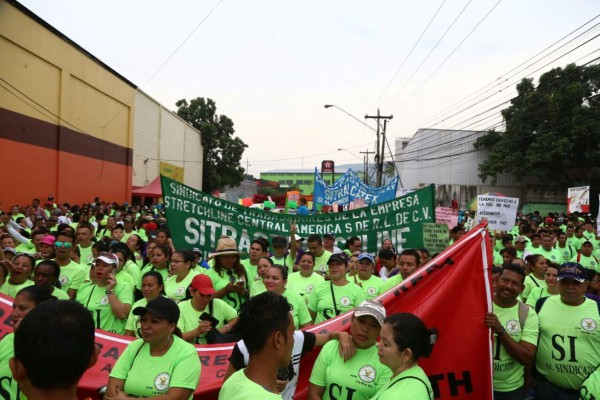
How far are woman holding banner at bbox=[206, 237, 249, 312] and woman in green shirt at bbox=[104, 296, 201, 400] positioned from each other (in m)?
2.04

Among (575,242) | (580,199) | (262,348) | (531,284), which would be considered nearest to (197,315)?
(262,348)

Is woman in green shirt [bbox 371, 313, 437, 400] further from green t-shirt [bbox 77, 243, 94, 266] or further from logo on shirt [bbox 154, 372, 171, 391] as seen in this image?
green t-shirt [bbox 77, 243, 94, 266]

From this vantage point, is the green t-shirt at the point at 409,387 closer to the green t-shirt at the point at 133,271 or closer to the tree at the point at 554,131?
the green t-shirt at the point at 133,271

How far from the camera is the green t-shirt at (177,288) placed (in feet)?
18.2

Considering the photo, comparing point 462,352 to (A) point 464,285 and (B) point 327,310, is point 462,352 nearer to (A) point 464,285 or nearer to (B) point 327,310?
(A) point 464,285

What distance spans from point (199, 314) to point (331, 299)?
1595 millimetres

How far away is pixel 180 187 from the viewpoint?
850 centimetres

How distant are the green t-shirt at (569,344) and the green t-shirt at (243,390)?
298 centimetres

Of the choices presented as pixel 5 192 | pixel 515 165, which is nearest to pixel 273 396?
pixel 5 192

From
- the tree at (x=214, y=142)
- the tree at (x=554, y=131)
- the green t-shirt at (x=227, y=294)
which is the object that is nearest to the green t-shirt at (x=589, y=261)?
the green t-shirt at (x=227, y=294)

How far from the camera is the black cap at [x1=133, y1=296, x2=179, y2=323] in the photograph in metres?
3.42

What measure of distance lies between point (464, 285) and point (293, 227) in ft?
15.7

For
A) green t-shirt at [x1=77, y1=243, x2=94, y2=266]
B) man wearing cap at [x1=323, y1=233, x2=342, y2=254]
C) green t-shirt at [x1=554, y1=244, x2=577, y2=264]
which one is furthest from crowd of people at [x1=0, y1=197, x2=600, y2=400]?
green t-shirt at [x1=554, y1=244, x2=577, y2=264]

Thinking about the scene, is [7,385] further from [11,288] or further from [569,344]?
[569,344]
